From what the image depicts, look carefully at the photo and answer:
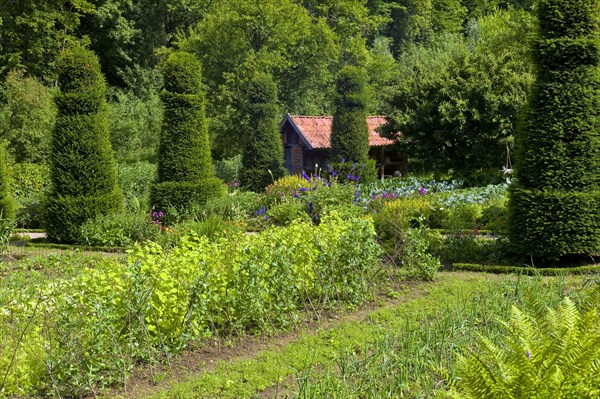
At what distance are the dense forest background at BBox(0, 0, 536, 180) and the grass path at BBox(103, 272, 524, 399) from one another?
7348 millimetres

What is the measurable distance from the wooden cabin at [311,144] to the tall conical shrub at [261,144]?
2283 mm

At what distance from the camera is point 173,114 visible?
14477 millimetres

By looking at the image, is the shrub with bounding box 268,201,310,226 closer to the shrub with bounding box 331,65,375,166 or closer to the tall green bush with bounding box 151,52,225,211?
the tall green bush with bounding box 151,52,225,211

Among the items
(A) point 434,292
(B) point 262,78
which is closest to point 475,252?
(A) point 434,292

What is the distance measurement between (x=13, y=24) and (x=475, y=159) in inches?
781

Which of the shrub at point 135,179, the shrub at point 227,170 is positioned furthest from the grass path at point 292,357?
the shrub at point 227,170

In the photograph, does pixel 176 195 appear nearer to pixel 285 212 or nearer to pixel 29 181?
pixel 285 212

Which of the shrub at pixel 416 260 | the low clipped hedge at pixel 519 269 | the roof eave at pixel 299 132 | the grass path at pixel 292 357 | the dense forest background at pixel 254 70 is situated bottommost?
the low clipped hedge at pixel 519 269

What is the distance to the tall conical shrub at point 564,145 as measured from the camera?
9312 millimetres

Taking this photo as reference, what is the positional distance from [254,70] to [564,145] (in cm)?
1784

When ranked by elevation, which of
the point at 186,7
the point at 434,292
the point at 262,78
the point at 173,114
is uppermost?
the point at 186,7

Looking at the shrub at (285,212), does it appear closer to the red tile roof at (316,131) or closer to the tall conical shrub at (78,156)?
the tall conical shrub at (78,156)

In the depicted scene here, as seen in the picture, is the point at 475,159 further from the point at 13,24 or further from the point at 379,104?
the point at 13,24

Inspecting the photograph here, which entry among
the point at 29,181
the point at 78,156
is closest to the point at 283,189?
the point at 78,156
